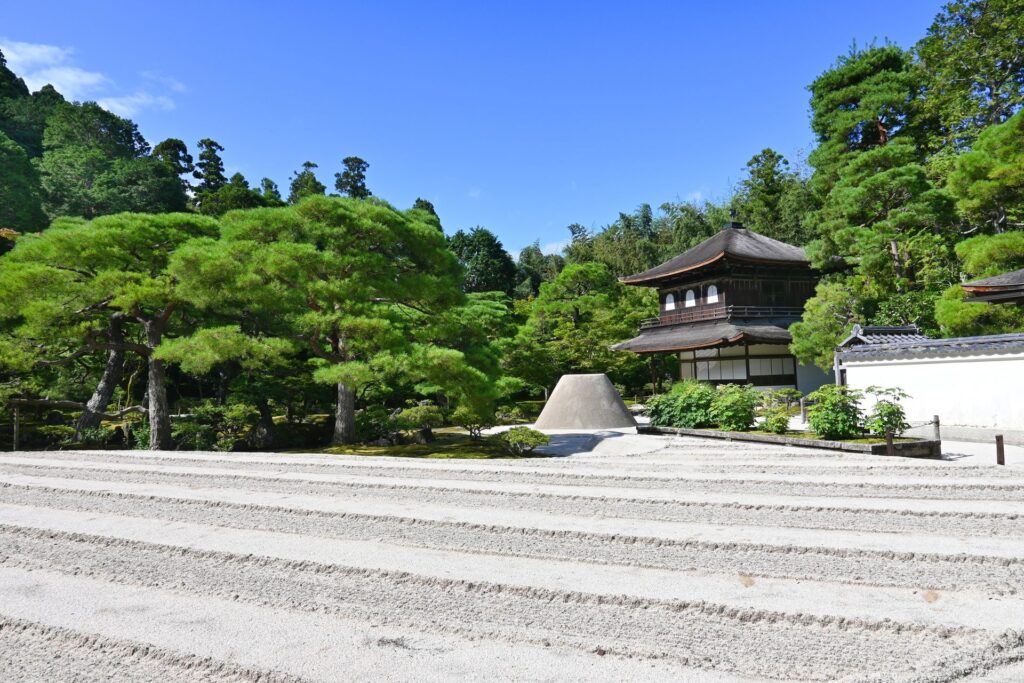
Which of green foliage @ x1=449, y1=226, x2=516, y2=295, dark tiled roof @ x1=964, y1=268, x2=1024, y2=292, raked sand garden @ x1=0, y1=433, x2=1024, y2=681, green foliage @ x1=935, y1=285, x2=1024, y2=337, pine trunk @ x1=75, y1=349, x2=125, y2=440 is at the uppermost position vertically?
green foliage @ x1=449, y1=226, x2=516, y2=295

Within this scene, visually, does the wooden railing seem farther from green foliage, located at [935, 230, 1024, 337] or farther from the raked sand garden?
the raked sand garden

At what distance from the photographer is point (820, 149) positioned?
A: 27.4m

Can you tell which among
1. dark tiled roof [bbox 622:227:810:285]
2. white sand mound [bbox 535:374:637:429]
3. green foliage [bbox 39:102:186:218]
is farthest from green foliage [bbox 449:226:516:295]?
white sand mound [bbox 535:374:637:429]

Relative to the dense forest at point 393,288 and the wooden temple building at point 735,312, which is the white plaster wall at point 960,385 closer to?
the dense forest at point 393,288

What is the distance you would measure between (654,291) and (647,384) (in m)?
4.73

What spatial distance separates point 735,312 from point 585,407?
1087 cm

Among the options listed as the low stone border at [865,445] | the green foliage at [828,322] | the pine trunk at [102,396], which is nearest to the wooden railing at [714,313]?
the green foliage at [828,322]

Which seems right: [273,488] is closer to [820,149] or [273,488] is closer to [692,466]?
[692,466]

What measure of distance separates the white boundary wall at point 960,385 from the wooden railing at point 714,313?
370 inches

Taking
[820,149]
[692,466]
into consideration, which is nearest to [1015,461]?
[692,466]

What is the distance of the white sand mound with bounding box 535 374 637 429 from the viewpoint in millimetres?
15523

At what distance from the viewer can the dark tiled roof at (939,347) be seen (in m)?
12.3

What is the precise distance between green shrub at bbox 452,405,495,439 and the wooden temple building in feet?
38.9

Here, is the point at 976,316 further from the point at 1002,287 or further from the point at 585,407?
the point at 585,407
